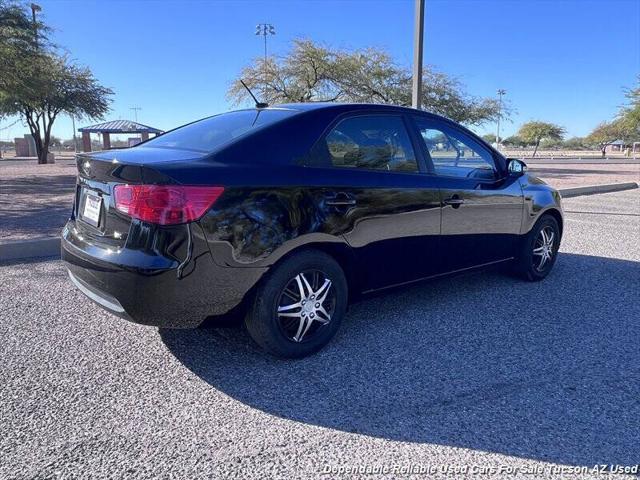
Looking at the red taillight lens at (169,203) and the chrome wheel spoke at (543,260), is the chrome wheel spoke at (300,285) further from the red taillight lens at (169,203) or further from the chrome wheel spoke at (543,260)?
the chrome wheel spoke at (543,260)

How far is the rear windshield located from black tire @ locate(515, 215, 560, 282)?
111 inches

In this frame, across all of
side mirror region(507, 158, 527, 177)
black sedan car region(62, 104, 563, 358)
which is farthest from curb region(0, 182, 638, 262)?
side mirror region(507, 158, 527, 177)

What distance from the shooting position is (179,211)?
2.62 m

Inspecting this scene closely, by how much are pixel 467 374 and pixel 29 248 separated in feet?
16.7

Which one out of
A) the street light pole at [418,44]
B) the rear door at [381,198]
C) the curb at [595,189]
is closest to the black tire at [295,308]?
the rear door at [381,198]


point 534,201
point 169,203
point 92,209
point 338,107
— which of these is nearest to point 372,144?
point 338,107

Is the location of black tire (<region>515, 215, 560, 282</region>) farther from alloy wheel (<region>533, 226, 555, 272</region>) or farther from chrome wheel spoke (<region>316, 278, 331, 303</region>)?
chrome wheel spoke (<region>316, 278, 331, 303</region>)

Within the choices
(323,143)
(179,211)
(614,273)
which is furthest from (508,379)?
(614,273)

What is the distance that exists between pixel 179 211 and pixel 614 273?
4.84 meters

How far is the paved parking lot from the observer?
7.46 feet

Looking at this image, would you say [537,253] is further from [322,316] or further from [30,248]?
[30,248]

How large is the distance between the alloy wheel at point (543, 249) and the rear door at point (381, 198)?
1.58 m

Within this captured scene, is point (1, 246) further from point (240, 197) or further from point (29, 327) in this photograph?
point (240, 197)

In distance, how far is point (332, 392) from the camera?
2.82 metres
